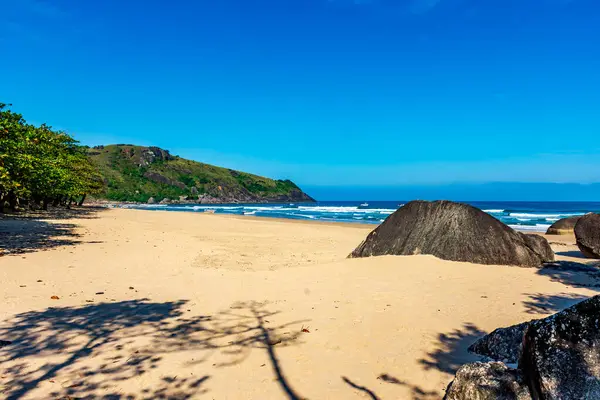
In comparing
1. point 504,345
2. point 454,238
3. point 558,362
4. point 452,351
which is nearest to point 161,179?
point 454,238

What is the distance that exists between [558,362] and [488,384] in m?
0.58

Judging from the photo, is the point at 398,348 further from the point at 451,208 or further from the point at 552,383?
the point at 451,208

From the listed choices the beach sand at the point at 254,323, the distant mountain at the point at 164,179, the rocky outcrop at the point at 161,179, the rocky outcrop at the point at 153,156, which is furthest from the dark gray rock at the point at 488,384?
the rocky outcrop at the point at 153,156

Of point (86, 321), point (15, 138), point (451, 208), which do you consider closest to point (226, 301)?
point (86, 321)

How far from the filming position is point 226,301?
7.76 metres

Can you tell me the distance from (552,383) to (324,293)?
19.4 ft

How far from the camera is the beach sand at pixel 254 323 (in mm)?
4309

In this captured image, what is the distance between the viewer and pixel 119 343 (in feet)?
17.6

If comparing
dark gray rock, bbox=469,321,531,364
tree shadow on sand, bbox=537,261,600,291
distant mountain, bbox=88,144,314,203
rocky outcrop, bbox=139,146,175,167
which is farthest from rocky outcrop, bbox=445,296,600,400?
rocky outcrop, bbox=139,146,175,167

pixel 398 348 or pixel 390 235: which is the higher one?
pixel 390 235

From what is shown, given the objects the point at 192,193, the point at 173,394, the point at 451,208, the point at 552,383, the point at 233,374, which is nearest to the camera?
the point at 552,383

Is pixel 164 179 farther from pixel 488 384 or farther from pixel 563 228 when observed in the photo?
pixel 488 384

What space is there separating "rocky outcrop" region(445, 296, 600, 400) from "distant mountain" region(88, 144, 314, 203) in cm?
13489

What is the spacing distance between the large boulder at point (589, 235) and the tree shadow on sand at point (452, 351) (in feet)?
40.7
